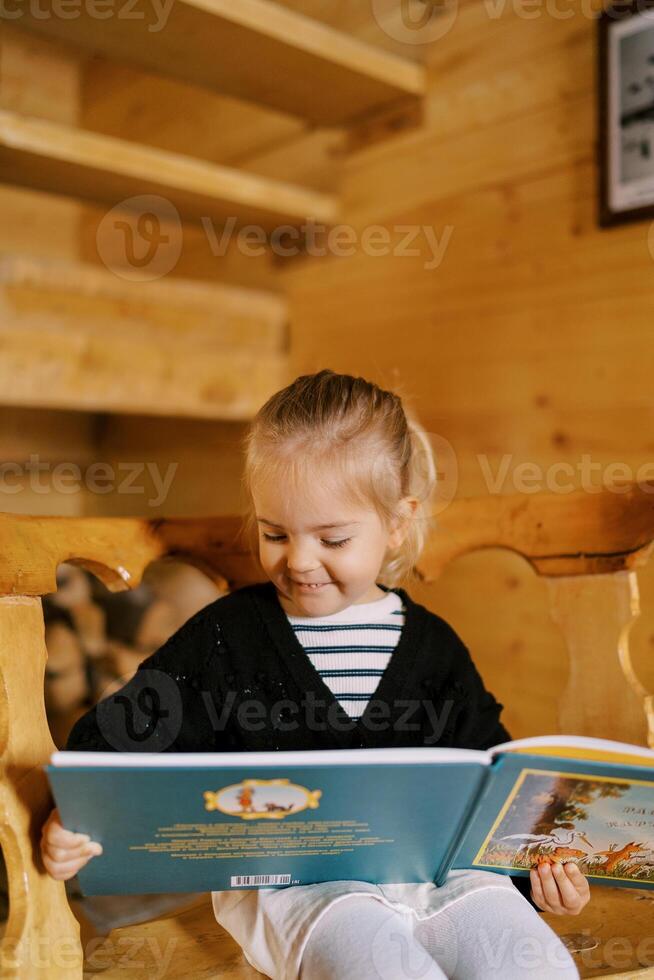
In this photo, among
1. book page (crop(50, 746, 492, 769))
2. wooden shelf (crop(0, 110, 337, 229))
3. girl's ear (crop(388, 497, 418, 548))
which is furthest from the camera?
wooden shelf (crop(0, 110, 337, 229))

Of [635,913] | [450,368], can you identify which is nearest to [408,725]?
[635,913]

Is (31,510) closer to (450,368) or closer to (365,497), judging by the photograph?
(450,368)

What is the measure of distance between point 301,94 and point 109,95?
2.52 ft

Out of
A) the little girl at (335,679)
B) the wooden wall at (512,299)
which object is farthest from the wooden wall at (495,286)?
the little girl at (335,679)

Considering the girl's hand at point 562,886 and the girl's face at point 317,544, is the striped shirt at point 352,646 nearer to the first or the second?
the girl's face at point 317,544

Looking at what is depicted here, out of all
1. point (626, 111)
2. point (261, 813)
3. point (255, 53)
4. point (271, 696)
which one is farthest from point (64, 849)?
point (255, 53)

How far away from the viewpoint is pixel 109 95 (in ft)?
7.48

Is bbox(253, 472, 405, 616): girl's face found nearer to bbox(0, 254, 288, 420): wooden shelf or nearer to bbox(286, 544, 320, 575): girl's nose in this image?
bbox(286, 544, 320, 575): girl's nose

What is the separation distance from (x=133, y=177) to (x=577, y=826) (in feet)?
3.93

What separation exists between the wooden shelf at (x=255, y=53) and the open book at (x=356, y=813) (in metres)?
1.16

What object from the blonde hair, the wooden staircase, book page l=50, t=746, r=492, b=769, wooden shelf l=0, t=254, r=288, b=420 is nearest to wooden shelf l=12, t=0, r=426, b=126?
the wooden staircase

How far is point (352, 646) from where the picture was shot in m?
1.02

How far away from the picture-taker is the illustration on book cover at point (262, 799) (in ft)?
2.36

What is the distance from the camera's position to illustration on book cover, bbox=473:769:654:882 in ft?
2.53
